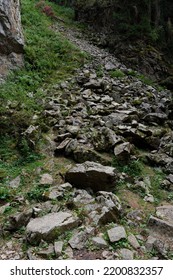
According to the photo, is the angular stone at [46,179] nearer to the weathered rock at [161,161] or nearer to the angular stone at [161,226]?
the angular stone at [161,226]

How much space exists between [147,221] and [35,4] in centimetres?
2111

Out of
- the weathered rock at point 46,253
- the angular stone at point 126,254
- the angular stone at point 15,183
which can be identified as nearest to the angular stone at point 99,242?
the angular stone at point 126,254

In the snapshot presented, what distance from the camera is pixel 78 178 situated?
6844 mm

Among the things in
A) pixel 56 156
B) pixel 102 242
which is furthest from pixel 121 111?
pixel 102 242

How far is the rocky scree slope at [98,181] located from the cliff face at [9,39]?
2.03 metres

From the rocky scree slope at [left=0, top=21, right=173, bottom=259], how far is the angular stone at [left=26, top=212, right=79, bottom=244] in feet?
0.05

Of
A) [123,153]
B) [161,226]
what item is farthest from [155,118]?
[161,226]

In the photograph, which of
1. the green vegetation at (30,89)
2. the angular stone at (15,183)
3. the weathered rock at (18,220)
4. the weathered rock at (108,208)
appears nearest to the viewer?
the weathered rock at (18,220)

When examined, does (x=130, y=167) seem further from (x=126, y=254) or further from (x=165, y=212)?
(x=126, y=254)

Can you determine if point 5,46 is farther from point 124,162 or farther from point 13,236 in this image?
point 13,236

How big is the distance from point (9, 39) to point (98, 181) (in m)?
8.56

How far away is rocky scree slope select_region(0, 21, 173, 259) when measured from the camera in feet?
16.5

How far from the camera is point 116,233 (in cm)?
521

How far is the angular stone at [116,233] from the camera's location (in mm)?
5086
